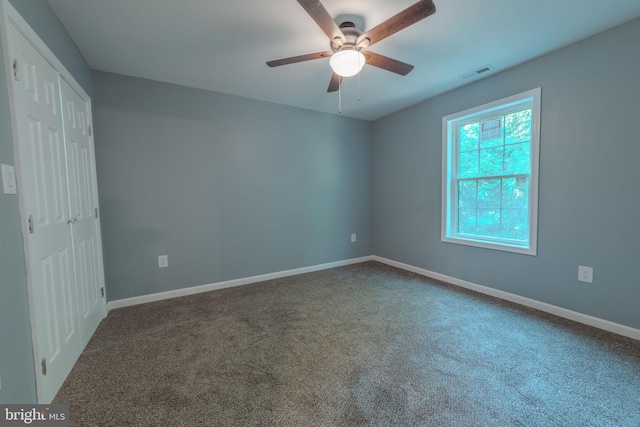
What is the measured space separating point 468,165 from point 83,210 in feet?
13.0

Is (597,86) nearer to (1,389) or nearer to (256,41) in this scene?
(256,41)

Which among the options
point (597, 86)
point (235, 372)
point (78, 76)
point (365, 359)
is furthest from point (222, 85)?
point (597, 86)

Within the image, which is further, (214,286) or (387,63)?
(214,286)

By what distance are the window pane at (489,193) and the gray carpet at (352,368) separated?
108 centimetres

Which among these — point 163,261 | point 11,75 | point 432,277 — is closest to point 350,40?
point 11,75

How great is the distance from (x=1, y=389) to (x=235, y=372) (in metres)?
1.03

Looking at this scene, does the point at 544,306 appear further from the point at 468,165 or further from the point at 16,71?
the point at 16,71

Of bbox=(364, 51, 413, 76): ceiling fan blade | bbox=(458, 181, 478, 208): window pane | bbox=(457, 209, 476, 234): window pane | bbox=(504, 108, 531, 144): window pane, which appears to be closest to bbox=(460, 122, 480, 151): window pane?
bbox=(504, 108, 531, 144): window pane

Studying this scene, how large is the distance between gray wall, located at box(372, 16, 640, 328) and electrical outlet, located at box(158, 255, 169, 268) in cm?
352

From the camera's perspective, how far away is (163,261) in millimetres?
2912

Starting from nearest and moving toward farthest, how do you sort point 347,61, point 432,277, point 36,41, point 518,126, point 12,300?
point 12,300 < point 36,41 < point 347,61 < point 518,126 < point 432,277

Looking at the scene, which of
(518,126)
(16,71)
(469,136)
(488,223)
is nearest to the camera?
(16,71)

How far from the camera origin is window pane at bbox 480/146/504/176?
9.26ft

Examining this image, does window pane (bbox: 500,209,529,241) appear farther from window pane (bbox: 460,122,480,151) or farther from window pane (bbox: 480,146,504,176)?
window pane (bbox: 460,122,480,151)
